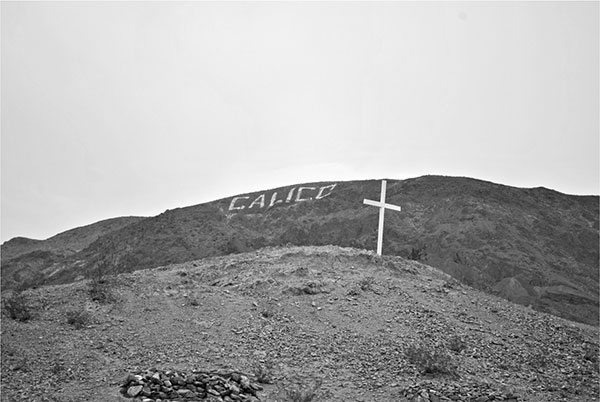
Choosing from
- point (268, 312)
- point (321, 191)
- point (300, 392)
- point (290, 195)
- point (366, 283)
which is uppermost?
point (321, 191)

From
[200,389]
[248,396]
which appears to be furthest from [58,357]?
[248,396]

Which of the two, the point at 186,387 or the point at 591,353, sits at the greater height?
the point at 591,353

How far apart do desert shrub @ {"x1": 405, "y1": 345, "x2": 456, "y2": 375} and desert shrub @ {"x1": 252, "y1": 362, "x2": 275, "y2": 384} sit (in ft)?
9.16

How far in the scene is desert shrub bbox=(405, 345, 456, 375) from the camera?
9.93 meters

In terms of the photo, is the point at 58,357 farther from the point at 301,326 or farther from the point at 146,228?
the point at 146,228

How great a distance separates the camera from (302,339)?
1148cm

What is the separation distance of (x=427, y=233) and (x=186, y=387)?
26860 mm

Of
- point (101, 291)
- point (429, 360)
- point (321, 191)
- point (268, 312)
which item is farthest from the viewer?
point (321, 191)

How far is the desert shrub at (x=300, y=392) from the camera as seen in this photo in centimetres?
853

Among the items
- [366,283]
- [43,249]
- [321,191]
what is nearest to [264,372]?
[366,283]

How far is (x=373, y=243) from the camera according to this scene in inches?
1219

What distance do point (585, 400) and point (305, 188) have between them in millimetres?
36658

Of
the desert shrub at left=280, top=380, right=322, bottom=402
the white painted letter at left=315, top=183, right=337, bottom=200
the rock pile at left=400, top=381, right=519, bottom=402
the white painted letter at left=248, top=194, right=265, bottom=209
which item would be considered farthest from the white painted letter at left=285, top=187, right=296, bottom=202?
the rock pile at left=400, top=381, right=519, bottom=402

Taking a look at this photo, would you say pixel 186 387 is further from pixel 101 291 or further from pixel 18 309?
pixel 101 291
